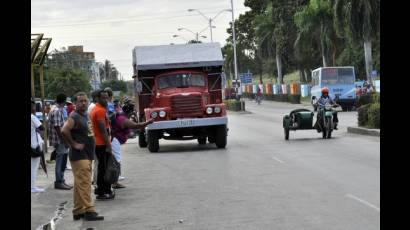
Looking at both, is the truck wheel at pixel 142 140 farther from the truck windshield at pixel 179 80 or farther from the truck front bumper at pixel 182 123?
the truck front bumper at pixel 182 123

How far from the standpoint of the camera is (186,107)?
22688 millimetres

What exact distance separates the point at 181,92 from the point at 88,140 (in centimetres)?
1240

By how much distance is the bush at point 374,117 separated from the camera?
26250 millimetres

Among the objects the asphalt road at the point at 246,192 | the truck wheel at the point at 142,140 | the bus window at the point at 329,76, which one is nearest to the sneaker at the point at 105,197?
the asphalt road at the point at 246,192

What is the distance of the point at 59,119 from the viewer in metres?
14.9

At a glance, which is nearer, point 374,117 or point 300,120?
point 300,120

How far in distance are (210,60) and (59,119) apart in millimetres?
9312

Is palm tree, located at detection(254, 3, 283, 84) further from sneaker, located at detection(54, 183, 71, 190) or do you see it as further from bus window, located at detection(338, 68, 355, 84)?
sneaker, located at detection(54, 183, 71, 190)

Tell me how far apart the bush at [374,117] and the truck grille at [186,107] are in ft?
22.9

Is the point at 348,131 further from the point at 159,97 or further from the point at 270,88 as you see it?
the point at 270,88

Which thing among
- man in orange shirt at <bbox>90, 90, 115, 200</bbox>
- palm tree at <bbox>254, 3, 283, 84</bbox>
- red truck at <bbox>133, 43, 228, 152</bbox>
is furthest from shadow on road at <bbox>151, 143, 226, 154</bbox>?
palm tree at <bbox>254, 3, 283, 84</bbox>

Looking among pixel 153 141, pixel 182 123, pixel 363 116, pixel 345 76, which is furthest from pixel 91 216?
pixel 345 76

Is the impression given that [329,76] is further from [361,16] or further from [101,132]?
[101,132]

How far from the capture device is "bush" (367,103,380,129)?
86.1 feet
